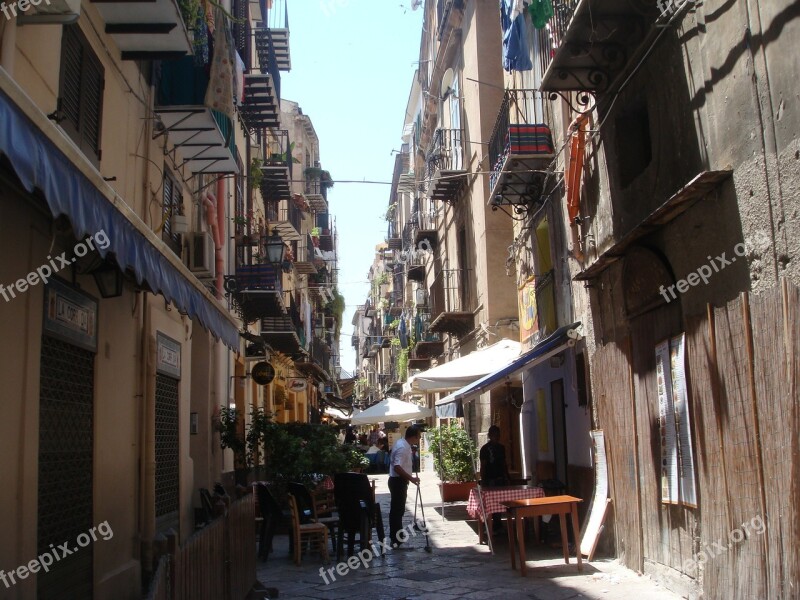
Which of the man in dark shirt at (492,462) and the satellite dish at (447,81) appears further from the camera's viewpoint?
the satellite dish at (447,81)

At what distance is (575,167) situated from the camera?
34.9 feet

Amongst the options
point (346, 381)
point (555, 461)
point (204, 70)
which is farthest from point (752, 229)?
point (346, 381)

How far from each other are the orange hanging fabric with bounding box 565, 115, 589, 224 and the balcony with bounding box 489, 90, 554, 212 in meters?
1.68

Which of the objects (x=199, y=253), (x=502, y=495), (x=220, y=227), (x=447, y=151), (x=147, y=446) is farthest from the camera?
(x=447, y=151)

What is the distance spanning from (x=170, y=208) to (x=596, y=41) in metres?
5.72

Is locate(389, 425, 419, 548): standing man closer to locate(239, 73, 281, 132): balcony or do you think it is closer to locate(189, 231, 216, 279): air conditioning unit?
locate(189, 231, 216, 279): air conditioning unit

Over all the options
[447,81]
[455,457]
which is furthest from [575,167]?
[447,81]

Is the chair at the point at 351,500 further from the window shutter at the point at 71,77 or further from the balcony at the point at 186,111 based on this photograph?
the window shutter at the point at 71,77

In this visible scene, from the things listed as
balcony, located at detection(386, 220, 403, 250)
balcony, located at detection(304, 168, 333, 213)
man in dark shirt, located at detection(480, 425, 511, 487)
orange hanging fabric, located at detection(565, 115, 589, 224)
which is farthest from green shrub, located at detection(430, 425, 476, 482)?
balcony, located at detection(386, 220, 403, 250)

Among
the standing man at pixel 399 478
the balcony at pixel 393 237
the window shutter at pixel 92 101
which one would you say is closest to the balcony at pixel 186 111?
the window shutter at pixel 92 101

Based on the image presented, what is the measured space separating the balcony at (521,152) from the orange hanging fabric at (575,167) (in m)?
1.68

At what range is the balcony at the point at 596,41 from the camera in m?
8.18

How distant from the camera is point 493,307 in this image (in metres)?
18.4

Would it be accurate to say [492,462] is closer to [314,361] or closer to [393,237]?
[314,361]
